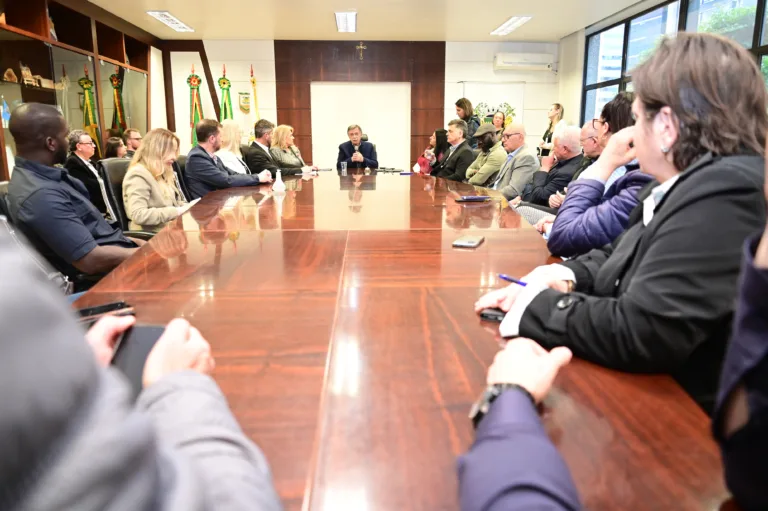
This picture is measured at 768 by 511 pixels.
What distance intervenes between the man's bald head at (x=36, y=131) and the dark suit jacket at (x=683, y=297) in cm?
231

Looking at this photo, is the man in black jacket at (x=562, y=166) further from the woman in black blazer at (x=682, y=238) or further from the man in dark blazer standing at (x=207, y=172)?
the woman in black blazer at (x=682, y=238)

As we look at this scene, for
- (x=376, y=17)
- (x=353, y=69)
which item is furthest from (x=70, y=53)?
(x=353, y=69)

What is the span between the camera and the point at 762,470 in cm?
59

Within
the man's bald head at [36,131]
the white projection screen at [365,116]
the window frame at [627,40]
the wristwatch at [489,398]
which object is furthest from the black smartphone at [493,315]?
the white projection screen at [365,116]

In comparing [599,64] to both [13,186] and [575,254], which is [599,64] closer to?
[575,254]

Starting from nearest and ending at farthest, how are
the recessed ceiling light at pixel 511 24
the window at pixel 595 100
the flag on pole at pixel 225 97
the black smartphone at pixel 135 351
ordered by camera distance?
the black smartphone at pixel 135 351
the recessed ceiling light at pixel 511 24
the window at pixel 595 100
the flag on pole at pixel 225 97

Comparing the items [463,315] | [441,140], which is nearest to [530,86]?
[441,140]

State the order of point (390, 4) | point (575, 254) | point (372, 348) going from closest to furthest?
point (372, 348), point (575, 254), point (390, 4)

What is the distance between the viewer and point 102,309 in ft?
4.04

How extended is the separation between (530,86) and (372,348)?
952 centimetres

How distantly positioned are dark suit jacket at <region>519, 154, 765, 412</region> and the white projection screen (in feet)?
29.6

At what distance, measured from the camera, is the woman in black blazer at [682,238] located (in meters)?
0.92

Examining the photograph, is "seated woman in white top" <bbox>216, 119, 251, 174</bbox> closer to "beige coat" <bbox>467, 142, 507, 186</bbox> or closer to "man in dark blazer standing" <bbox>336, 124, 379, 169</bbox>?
"man in dark blazer standing" <bbox>336, 124, 379, 169</bbox>

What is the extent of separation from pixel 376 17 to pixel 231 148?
3287mm
